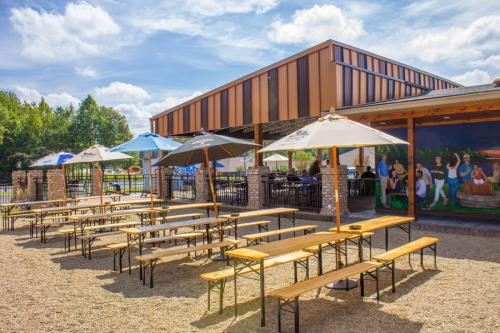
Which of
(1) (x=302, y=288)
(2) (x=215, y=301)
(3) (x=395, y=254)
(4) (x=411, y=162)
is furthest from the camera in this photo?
(4) (x=411, y=162)

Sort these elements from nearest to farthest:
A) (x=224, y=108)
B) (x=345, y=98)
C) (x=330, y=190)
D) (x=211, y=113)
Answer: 1. (x=330, y=190)
2. (x=345, y=98)
3. (x=224, y=108)
4. (x=211, y=113)

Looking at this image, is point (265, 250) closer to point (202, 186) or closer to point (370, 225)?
point (370, 225)

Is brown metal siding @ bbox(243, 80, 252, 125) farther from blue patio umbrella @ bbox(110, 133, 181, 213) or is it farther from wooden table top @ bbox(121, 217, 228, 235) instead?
wooden table top @ bbox(121, 217, 228, 235)

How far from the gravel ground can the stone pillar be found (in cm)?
909

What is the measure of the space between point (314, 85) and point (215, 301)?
9.54 metres

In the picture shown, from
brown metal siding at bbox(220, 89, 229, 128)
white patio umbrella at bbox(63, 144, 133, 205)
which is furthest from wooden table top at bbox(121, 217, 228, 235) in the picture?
brown metal siding at bbox(220, 89, 229, 128)

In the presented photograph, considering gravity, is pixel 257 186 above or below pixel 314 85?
below

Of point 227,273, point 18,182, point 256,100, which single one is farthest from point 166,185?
point 227,273

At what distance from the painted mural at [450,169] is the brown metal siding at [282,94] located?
366 centimetres

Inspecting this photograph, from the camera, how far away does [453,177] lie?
1092 cm

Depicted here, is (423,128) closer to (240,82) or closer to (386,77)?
(386,77)

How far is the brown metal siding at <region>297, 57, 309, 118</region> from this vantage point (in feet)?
43.6

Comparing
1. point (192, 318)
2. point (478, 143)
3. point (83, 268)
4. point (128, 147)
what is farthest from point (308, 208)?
point (192, 318)

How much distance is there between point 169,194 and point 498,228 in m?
13.9
